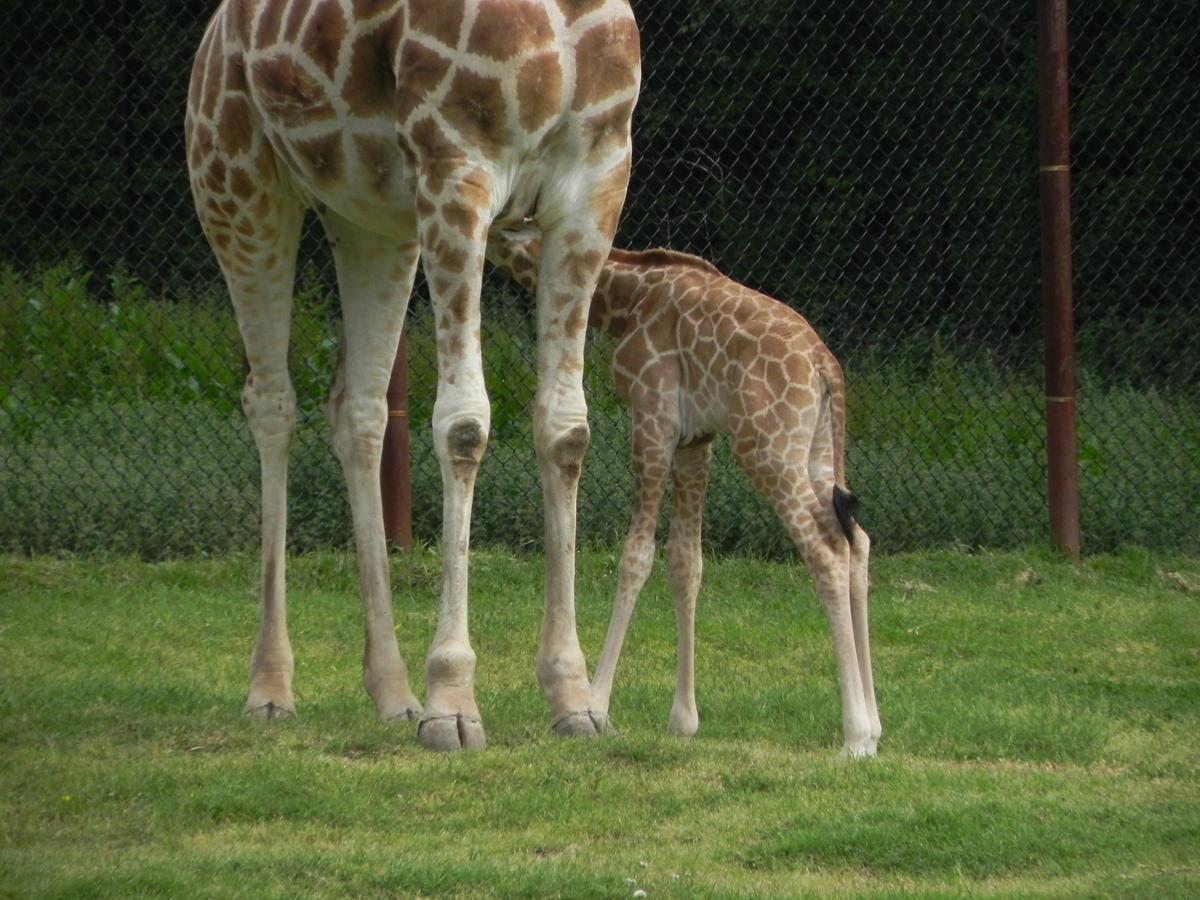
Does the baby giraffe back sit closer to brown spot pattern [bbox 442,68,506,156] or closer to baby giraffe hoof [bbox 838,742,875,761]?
baby giraffe hoof [bbox 838,742,875,761]

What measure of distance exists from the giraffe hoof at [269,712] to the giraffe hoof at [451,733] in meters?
0.86

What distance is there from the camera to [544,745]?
210 inches

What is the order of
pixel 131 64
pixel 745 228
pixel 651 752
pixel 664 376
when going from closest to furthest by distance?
pixel 651 752 → pixel 664 376 → pixel 745 228 → pixel 131 64

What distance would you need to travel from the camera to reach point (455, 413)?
527 cm

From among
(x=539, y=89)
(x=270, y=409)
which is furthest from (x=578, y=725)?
(x=539, y=89)

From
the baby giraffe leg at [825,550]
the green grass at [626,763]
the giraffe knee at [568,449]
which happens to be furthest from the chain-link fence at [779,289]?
the giraffe knee at [568,449]

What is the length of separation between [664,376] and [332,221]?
129 centimetres

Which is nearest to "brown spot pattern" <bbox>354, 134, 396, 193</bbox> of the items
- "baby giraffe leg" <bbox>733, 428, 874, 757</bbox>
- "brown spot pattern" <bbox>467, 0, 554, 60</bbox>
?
"brown spot pattern" <bbox>467, 0, 554, 60</bbox>

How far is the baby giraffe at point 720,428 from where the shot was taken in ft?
18.6

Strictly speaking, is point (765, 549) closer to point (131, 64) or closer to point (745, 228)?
point (745, 228)

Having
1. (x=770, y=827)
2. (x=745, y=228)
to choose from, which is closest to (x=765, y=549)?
(x=745, y=228)

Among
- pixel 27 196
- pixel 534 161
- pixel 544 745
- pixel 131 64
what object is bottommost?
pixel 27 196

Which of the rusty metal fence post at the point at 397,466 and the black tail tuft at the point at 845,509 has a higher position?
the black tail tuft at the point at 845,509

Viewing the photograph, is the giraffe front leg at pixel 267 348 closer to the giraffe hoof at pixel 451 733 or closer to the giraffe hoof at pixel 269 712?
the giraffe hoof at pixel 269 712
